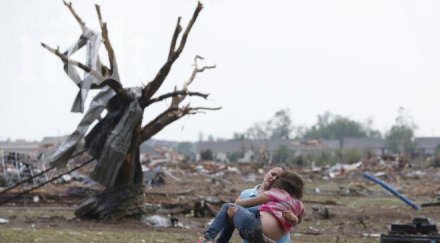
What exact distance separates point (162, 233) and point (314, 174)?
38057mm

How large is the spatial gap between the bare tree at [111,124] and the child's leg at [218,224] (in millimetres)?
8149

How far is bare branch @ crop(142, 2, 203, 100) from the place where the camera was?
15.5 metres

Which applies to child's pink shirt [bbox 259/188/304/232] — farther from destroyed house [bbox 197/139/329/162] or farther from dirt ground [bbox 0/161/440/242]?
destroyed house [bbox 197/139/329/162]

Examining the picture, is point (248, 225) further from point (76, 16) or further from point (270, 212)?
point (76, 16)

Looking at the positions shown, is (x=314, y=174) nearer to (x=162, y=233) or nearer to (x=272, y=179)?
(x=162, y=233)

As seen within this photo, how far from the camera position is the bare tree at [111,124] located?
578 inches

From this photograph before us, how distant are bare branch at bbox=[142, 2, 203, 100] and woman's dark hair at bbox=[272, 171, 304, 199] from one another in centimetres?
921

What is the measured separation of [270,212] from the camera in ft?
21.4

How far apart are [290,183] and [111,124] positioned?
920 centimetres

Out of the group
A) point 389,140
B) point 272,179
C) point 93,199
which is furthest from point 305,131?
point 272,179

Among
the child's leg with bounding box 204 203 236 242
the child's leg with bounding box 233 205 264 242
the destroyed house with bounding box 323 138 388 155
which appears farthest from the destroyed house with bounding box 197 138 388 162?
the child's leg with bounding box 233 205 264 242

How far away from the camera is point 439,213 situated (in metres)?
19.1

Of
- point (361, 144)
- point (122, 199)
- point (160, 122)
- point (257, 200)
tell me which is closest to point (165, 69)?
point (160, 122)

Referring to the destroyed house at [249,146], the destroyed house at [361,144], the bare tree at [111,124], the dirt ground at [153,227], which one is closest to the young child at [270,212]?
the dirt ground at [153,227]
